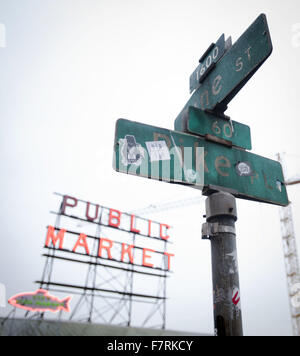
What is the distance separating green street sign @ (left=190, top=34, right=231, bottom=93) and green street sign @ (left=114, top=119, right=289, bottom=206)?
788 mm

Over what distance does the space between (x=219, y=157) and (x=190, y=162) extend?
1.09 ft

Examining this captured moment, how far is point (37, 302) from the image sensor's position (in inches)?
824

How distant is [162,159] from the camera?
237 centimetres

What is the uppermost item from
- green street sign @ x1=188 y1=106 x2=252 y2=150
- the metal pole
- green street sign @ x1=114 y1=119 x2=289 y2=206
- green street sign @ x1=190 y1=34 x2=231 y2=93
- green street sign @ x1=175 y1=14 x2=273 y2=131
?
green street sign @ x1=190 y1=34 x2=231 y2=93

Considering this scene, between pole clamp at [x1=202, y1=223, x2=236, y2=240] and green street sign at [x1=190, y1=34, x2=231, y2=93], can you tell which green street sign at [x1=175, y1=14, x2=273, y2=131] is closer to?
green street sign at [x1=190, y1=34, x2=231, y2=93]

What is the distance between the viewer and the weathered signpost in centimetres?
209

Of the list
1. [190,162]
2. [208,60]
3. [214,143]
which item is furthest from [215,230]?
[208,60]

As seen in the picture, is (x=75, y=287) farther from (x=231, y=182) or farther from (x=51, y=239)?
(x=231, y=182)

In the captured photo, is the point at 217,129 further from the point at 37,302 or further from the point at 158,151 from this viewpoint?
the point at 37,302

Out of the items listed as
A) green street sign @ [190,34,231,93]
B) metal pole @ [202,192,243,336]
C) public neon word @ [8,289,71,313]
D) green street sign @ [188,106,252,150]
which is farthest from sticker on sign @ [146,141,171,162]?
public neon word @ [8,289,71,313]

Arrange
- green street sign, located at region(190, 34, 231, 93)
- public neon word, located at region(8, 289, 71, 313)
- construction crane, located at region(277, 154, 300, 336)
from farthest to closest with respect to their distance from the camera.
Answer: construction crane, located at region(277, 154, 300, 336) < public neon word, located at region(8, 289, 71, 313) < green street sign, located at region(190, 34, 231, 93)

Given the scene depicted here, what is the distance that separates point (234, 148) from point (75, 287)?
2230cm
